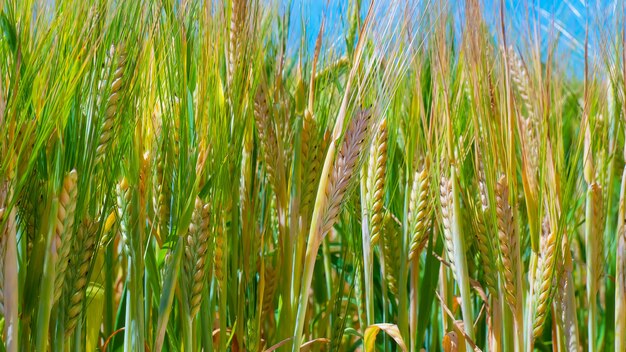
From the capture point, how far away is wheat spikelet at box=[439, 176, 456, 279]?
110 cm

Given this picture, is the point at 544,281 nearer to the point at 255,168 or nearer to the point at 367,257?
the point at 367,257

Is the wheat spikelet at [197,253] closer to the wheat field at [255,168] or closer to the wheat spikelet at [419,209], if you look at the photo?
the wheat field at [255,168]

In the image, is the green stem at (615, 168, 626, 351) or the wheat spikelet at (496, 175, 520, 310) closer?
the wheat spikelet at (496, 175, 520, 310)

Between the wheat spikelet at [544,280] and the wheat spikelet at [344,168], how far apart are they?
28 cm

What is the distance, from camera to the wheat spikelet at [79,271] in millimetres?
866

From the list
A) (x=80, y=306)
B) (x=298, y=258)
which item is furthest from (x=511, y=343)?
(x=80, y=306)

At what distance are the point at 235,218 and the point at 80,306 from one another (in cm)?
27

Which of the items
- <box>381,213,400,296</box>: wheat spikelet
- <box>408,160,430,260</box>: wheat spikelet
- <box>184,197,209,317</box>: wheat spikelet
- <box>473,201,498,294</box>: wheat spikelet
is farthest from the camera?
<box>381,213,400,296</box>: wheat spikelet

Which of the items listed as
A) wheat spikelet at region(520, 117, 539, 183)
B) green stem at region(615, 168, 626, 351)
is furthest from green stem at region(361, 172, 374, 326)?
green stem at region(615, 168, 626, 351)

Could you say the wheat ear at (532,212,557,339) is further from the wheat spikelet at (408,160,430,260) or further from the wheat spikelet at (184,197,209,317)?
the wheat spikelet at (184,197,209,317)

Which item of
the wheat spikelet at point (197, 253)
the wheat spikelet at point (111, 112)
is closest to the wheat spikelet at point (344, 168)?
the wheat spikelet at point (197, 253)

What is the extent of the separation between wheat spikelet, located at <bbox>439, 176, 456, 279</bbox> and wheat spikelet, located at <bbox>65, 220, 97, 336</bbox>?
49 cm

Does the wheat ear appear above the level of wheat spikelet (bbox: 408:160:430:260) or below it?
below

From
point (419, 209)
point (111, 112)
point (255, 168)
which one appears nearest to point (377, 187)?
point (419, 209)
